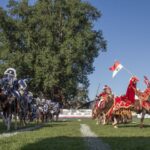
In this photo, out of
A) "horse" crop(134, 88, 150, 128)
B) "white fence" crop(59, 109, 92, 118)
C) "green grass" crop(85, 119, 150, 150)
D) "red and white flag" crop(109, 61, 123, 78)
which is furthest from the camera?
"white fence" crop(59, 109, 92, 118)

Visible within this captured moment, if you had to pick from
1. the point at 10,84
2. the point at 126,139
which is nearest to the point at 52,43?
the point at 10,84

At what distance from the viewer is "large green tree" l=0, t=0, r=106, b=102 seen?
A: 67438 mm

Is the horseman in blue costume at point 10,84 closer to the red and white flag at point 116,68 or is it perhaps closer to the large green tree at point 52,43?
the red and white flag at point 116,68

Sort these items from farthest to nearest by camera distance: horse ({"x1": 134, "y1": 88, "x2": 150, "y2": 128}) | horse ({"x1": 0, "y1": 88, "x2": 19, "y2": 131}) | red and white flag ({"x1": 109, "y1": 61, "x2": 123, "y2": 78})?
1. red and white flag ({"x1": 109, "y1": 61, "x2": 123, "y2": 78})
2. horse ({"x1": 134, "y1": 88, "x2": 150, "y2": 128})
3. horse ({"x1": 0, "y1": 88, "x2": 19, "y2": 131})

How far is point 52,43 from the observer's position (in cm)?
6919

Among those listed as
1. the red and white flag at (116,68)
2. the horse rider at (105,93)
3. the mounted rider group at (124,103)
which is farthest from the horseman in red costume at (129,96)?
the horse rider at (105,93)

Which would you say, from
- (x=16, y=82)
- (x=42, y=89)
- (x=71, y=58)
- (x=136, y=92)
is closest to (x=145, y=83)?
(x=136, y=92)

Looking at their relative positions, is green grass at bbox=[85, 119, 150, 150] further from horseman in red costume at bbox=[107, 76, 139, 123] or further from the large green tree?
the large green tree

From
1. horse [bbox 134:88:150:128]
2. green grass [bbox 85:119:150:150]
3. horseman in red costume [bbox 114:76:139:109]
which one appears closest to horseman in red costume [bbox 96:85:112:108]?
horseman in red costume [bbox 114:76:139:109]

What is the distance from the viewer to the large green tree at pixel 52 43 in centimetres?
6744

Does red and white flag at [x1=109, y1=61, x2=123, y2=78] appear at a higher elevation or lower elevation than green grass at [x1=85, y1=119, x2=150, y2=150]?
higher

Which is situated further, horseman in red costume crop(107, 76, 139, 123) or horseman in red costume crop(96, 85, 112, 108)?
horseman in red costume crop(96, 85, 112, 108)

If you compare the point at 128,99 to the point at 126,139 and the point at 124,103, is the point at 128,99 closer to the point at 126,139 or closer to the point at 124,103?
the point at 124,103

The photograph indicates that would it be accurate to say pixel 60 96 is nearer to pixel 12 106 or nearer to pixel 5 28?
pixel 5 28
